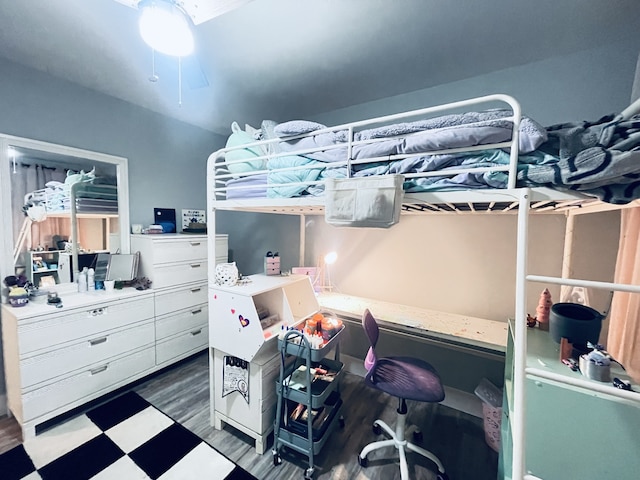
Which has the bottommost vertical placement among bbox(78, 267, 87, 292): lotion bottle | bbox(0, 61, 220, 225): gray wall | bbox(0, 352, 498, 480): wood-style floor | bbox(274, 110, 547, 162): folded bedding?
bbox(0, 352, 498, 480): wood-style floor

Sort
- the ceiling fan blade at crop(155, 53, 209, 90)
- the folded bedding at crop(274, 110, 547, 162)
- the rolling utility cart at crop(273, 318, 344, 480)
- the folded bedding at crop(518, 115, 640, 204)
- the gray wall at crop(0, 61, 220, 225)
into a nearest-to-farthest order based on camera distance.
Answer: the folded bedding at crop(518, 115, 640, 204) < the folded bedding at crop(274, 110, 547, 162) < the ceiling fan blade at crop(155, 53, 209, 90) < the rolling utility cart at crop(273, 318, 344, 480) < the gray wall at crop(0, 61, 220, 225)

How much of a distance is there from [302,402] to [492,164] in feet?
5.11

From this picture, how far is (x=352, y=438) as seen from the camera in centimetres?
183

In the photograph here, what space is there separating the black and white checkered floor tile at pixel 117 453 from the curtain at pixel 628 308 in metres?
1.88

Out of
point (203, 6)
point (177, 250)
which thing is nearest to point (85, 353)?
point (177, 250)

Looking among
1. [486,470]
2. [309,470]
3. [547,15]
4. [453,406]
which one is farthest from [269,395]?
[547,15]

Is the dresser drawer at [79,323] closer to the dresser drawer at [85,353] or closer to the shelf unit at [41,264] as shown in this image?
the dresser drawer at [85,353]

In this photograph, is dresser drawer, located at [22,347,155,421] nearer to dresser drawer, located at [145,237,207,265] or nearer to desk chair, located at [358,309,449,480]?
dresser drawer, located at [145,237,207,265]

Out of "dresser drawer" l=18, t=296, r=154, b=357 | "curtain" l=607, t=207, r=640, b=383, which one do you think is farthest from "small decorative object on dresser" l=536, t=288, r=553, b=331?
"dresser drawer" l=18, t=296, r=154, b=357

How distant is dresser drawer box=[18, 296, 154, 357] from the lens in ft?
5.60

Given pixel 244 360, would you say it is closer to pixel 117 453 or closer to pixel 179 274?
pixel 117 453

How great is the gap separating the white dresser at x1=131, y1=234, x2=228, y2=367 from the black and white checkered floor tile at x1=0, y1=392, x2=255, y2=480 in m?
0.62

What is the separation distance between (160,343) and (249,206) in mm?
1690

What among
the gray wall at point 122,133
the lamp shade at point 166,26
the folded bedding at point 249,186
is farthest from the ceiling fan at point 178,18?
the gray wall at point 122,133
